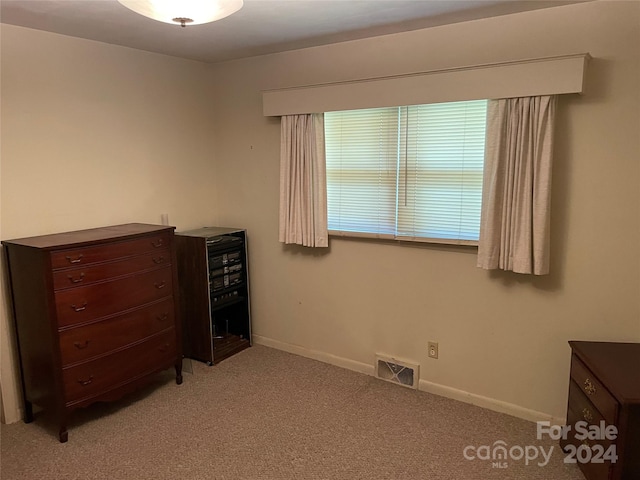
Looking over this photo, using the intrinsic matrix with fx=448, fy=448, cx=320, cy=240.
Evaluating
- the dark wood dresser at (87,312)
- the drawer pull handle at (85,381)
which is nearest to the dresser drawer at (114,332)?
the dark wood dresser at (87,312)

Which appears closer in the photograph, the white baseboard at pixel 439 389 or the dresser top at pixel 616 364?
the dresser top at pixel 616 364

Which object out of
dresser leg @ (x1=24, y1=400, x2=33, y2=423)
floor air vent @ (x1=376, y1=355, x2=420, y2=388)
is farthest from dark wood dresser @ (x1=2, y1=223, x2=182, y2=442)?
floor air vent @ (x1=376, y1=355, x2=420, y2=388)

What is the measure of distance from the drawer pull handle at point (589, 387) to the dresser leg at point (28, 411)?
3105 mm

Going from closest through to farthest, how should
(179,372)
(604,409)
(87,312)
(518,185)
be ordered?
(604,409) → (518,185) → (87,312) → (179,372)

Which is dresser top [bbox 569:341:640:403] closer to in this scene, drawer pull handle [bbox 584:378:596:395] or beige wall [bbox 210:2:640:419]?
drawer pull handle [bbox 584:378:596:395]

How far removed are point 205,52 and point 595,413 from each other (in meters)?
3.33

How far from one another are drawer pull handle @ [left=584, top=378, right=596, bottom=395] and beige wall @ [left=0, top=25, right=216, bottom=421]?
2995mm

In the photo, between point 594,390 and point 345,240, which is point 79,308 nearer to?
point 345,240

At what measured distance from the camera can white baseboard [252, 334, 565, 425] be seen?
8.96ft

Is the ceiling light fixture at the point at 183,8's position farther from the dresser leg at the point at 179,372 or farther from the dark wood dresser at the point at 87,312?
the dresser leg at the point at 179,372

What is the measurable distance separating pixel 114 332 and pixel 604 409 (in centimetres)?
263

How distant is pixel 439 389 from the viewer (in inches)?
120

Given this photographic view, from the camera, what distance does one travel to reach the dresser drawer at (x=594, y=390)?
189cm

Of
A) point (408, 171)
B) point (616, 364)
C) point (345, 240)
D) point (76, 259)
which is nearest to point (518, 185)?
point (408, 171)
